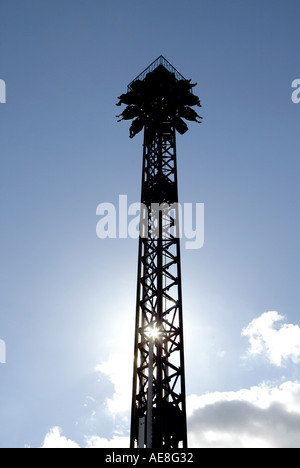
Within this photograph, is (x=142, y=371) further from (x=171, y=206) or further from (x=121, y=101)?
(x=121, y=101)

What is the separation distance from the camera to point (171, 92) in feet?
75.0

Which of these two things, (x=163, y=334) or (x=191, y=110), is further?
(x=191, y=110)

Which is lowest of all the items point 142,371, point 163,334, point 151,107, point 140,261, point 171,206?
point 142,371

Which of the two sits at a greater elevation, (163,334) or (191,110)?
(191,110)

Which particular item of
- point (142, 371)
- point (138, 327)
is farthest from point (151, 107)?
point (142, 371)
